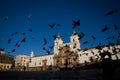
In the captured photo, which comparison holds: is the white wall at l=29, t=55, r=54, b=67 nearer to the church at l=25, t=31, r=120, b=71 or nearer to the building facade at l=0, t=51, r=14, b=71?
the church at l=25, t=31, r=120, b=71

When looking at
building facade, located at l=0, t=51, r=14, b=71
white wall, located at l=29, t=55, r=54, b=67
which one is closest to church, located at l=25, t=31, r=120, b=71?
white wall, located at l=29, t=55, r=54, b=67

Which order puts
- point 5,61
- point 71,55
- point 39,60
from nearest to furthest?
point 71,55 < point 39,60 < point 5,61

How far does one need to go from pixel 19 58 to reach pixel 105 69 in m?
83.4

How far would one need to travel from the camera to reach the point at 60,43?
62562mm

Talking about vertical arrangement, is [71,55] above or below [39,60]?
above

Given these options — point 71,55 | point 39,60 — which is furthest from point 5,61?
point 71,55

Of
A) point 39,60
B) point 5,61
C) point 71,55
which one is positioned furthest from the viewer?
point 5,61

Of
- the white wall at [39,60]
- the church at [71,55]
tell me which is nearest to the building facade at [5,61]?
the white wall at [39,60]

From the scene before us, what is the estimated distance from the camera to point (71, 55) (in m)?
56.0

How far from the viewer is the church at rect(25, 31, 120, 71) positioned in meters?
47.9

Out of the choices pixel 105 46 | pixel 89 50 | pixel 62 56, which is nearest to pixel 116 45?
pixel 105 46

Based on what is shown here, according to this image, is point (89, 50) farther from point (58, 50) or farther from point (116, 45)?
point (58, 50)

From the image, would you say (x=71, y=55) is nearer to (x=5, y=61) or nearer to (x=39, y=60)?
(x=39, y=60)

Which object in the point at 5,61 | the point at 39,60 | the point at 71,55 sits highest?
the point at 71,55
